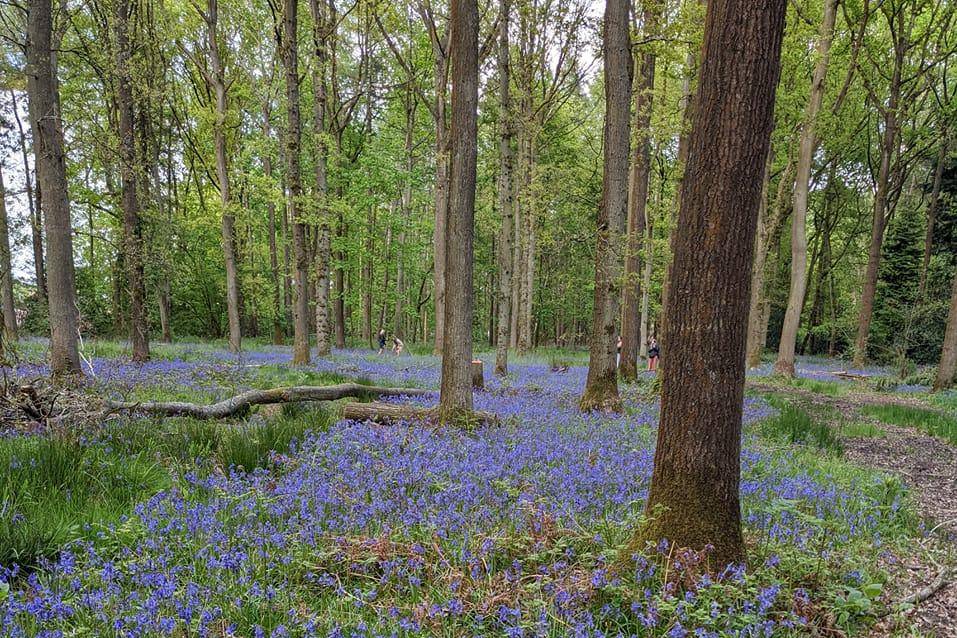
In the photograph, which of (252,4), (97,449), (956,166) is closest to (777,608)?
(97,449)

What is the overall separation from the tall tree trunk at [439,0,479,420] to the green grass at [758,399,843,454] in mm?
5123

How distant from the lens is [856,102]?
23.5 m

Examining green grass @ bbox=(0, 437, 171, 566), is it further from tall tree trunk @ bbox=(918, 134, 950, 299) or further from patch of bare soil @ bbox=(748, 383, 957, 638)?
tall tree trunk @ bbox=(918, 134, 950, 299)

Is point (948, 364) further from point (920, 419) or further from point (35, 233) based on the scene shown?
point (35, 233)

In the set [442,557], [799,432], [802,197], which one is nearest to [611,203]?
[799,432]

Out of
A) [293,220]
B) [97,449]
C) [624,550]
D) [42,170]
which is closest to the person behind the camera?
[624,550]

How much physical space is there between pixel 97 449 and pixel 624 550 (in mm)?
4601

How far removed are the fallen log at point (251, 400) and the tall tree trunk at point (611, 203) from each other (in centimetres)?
332

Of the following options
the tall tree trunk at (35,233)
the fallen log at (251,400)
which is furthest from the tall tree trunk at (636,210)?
the tall tree trunk at (35,233)

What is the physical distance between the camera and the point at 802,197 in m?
16.0

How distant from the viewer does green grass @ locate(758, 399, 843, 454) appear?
7.36 m

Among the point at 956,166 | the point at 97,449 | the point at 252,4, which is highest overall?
the point at 252,4

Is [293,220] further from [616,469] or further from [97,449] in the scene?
[616,469]

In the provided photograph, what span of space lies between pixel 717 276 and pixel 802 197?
54.7 ft
